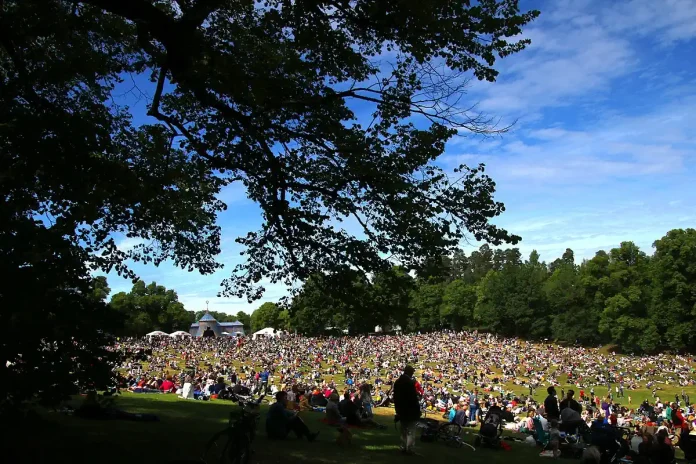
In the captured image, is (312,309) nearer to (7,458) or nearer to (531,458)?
(531,458)

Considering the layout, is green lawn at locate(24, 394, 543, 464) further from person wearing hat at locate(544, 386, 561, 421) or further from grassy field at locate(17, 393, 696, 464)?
person wearing hat at locate(544, 386, 561, 421)

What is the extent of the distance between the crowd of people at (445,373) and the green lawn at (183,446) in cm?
634

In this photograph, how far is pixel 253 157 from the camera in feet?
33.5

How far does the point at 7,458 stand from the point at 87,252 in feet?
8.38

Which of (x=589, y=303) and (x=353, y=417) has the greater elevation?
(x=589, y=303)

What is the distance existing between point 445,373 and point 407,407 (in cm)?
4515

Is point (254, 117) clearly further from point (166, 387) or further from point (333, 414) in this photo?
point (166, 387)

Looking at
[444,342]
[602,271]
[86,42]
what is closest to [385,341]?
[444,342]

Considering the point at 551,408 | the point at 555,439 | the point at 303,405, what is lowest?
the point at 303,405

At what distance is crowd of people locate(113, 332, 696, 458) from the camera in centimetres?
2755

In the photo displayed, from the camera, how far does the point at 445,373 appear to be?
5197 centimetres

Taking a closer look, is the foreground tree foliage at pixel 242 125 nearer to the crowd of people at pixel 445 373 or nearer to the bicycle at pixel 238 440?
the bicycle at pixel 238 440

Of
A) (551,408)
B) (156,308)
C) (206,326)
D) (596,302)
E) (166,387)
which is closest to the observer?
(551,408)

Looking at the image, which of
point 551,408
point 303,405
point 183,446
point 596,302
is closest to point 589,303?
point 596,302
